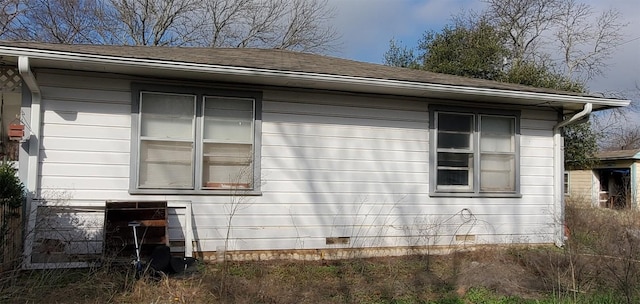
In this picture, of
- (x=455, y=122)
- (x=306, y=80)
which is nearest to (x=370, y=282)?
(x=306, y=80)

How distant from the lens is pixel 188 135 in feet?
21.8

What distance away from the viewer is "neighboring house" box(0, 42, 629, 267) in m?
6.11

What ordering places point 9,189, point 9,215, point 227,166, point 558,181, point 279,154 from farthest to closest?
point 558,181
point 279,154
point 227,166
point 9,215
point 9,189

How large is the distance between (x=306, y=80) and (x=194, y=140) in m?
1.74

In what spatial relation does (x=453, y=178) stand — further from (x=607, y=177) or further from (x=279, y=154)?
(x=607, y=177)

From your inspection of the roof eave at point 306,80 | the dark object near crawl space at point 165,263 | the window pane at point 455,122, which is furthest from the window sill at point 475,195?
the dark object near crawl space at point 165,263

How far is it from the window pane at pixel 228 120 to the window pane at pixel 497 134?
12.7 ft

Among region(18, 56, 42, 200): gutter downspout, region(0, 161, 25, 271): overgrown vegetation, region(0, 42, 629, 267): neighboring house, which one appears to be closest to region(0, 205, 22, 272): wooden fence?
region(0, 161, 25, 271): overgrown vegetation

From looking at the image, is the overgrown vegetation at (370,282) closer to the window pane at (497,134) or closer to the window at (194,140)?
the window at (194,140)

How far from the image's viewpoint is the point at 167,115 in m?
6.58

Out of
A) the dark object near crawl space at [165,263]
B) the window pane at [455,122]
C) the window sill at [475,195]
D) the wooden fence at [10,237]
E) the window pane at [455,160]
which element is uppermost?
the window pane at [455,122]

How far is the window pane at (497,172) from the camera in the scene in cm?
801

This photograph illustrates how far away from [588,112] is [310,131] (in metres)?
4.52

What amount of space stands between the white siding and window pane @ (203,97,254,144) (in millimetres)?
255
